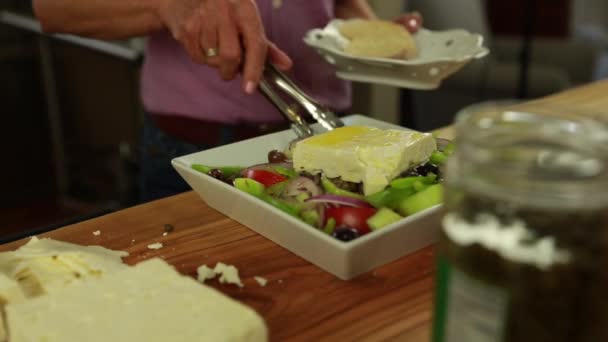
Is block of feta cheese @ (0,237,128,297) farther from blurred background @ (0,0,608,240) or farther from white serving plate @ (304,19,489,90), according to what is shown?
blurred background @ (0,0,608,240)

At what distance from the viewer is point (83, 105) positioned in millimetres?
3072

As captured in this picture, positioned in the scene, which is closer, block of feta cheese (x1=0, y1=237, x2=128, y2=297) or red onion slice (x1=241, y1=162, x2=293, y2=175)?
block of feta cheese (x1=0, y1=237, x2=128, y2=297)

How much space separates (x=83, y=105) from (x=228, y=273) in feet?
8.22

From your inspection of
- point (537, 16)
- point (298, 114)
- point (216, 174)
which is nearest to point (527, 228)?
point (216, 174)

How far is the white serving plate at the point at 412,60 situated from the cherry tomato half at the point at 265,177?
1.18 feet

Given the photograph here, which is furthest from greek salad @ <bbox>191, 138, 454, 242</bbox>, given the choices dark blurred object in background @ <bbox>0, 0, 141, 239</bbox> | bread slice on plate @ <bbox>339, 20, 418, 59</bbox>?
dark blurred object in background @ <bbox>0, 0, 141, 239</bbox>

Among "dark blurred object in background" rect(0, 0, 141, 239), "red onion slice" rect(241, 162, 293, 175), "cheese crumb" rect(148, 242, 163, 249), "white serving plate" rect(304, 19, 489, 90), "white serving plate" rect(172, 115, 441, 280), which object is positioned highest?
"white serving plate" rect(304, 19, 489, 90)

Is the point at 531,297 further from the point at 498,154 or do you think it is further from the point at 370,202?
the point at 370,202

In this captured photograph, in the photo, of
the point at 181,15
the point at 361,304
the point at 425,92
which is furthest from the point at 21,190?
the point at 361,304

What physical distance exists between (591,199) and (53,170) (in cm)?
303

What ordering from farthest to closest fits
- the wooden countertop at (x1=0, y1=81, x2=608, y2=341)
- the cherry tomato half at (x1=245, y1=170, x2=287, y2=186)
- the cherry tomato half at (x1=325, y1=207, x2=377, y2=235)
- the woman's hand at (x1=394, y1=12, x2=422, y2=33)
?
the woman's hand at (x1=394, y1=12, x2=422, y2=33)
the cherry tomato half at (x1=245, y1=170, x2=287, y2=186)
the cherry tomato half at (x1=325, y1=207, x2=377, y2=235)
the wooden countertop at (x1=0, y1=81, x2=608, y2=341)

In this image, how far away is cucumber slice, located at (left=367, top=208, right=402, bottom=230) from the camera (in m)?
0.78

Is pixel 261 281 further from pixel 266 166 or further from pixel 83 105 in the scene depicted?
pixel 83 105

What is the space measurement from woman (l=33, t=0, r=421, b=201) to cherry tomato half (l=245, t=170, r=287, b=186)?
0.37m
